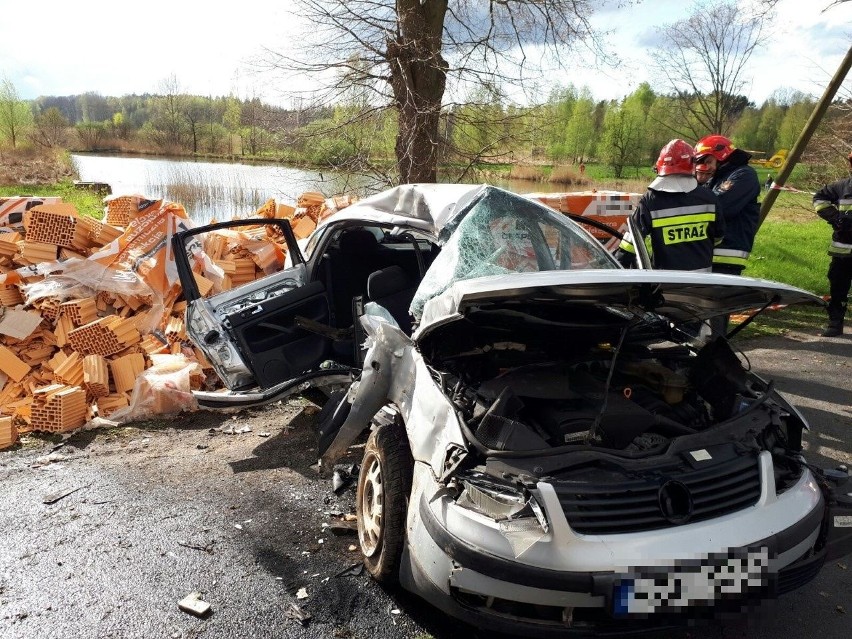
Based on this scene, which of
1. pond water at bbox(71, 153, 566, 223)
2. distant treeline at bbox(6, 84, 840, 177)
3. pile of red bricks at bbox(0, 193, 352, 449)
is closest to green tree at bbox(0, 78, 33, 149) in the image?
distant treeline at bbox(6, 84, 840, 177)

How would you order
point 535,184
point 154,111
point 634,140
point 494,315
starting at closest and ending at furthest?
point 494,315, point 535,184, point 634,140, point 154,111

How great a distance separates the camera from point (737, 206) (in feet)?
17.7

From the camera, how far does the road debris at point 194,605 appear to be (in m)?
2.65

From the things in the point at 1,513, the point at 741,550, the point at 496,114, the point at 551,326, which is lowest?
the point at 1,513

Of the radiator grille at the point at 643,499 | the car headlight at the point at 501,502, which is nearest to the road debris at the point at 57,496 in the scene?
the car headlight at the point at 501,502

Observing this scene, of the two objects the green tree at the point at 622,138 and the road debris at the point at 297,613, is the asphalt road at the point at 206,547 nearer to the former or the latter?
the road debris at the point at 297,613

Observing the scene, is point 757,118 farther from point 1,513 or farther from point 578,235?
point 1,513

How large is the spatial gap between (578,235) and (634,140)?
43035mm

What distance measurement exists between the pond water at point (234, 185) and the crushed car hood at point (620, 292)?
6391 mm

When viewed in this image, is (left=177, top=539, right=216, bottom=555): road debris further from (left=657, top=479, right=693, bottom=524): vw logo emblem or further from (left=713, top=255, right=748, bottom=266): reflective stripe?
(left=713, top=255, right=748, bottom=266): reflective stripe

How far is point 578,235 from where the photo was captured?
12.6 feet

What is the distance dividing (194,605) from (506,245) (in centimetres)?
233

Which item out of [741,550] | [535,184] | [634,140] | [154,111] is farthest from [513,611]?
[154,111]

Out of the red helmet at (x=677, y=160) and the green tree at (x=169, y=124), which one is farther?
the green tree at (x=169, y=124)
